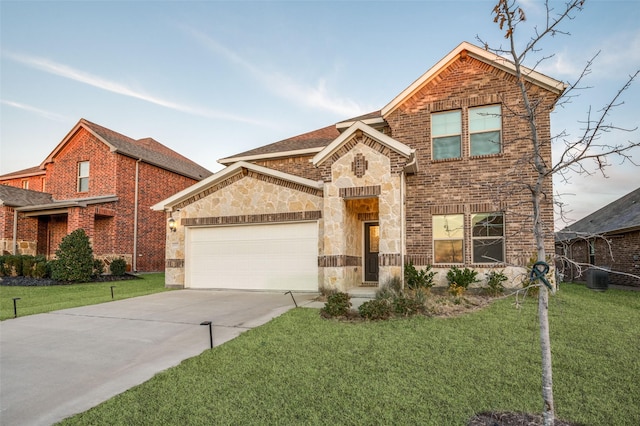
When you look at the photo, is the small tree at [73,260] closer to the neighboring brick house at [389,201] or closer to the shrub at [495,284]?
the neighboring brick house at [389,201]

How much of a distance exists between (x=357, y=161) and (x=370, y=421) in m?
7.96

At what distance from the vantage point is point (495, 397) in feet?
12.9

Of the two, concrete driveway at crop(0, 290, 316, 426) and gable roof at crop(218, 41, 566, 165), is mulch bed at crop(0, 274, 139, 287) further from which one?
gable roof at crop(218, 41, 566, 165)

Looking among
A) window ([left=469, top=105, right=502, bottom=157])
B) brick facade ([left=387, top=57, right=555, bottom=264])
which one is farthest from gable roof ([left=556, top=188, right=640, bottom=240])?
window ([left=469, top=105, right=502, bottom=157])

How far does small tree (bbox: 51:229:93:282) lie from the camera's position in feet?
49.6

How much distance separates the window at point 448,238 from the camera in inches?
463

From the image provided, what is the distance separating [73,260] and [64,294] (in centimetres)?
314

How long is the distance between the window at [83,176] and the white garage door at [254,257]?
1020 centimetres

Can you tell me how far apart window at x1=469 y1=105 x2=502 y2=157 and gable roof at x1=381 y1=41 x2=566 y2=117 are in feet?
4.13

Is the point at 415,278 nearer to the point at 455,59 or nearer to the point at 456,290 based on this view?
the point at 456,290

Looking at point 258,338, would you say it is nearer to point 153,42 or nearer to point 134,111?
point 153,42

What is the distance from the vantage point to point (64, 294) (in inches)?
495

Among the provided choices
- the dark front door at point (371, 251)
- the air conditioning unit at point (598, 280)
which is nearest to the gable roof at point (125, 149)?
the dark front door at point (371, 251)

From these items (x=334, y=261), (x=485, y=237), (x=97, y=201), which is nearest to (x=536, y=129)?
(x=334, y=261)
